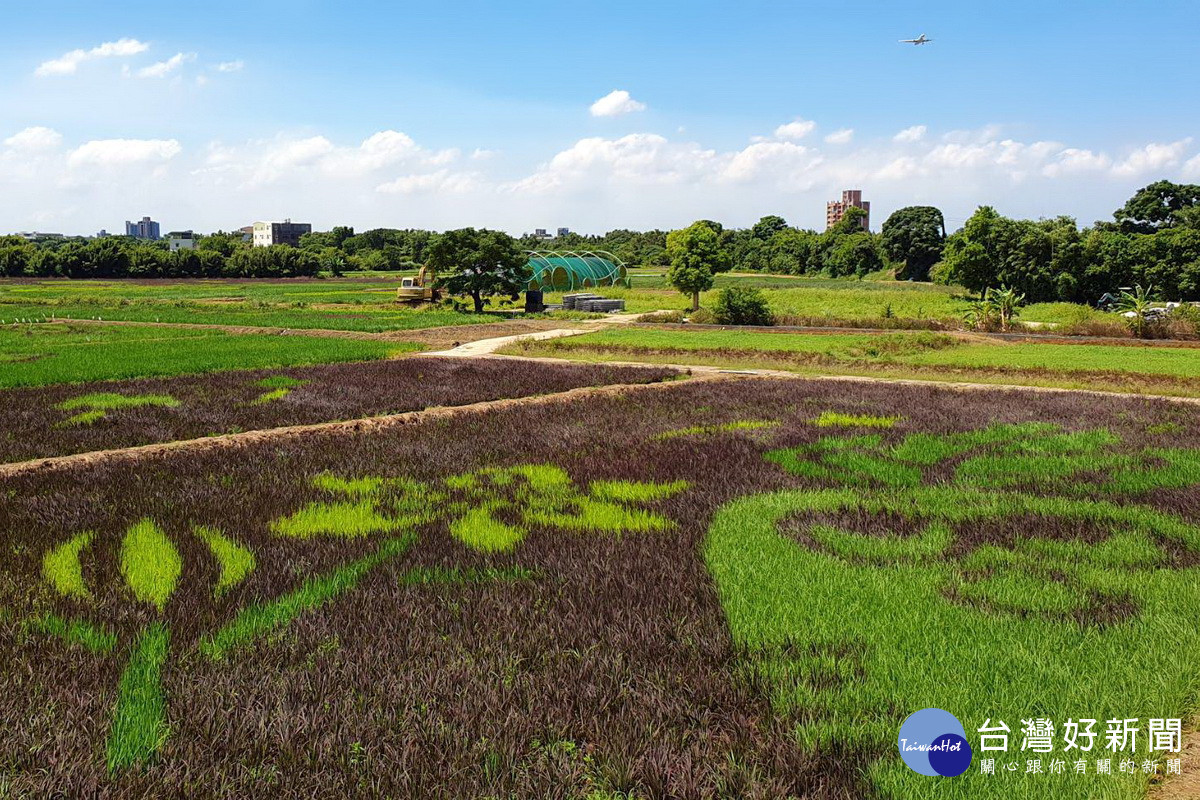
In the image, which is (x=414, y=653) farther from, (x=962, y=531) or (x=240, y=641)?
(x=962, y=531)

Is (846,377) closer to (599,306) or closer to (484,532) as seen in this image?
(484,532)

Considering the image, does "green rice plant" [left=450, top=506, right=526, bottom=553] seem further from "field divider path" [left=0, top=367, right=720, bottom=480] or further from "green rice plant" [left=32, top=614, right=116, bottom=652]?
"field divider path" [left=0, top=367, right=720, bottom=480]

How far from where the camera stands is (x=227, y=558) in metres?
6.78

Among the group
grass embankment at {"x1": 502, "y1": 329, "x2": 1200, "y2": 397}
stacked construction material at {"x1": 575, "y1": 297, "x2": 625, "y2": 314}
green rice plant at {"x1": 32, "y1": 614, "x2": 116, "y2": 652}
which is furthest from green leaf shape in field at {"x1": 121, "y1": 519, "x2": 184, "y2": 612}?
stacked construction material at {"x1": 575, "y1": 297, "x2": 625, "y2": 314}

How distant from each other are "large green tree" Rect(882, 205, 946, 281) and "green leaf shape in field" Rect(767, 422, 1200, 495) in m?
70.0

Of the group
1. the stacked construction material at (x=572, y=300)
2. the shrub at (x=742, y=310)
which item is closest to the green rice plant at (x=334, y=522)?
the shrub at (x=742, y=310)

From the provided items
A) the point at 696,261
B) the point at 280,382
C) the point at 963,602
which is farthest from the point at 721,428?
the point at 696,261

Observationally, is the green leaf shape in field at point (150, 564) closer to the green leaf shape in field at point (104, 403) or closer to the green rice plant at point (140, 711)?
the green rice plant at point (140, 711)

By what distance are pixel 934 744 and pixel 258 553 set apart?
5.39 meters

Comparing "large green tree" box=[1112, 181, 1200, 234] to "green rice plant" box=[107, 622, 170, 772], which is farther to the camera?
"large green tree" box=[1112, 181, 1200, 234]

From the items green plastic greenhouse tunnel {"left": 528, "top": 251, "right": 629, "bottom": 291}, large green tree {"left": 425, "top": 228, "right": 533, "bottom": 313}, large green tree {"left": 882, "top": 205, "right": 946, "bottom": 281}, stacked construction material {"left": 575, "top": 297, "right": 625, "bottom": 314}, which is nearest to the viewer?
large green tree {"left": 425, "top": 228, "right": 533, "bottom": 313}

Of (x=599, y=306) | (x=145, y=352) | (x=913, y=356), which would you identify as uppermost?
(x=599, y=306)

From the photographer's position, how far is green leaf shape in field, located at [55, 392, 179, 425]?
15.7 meters

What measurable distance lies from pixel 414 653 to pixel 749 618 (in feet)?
7.23
